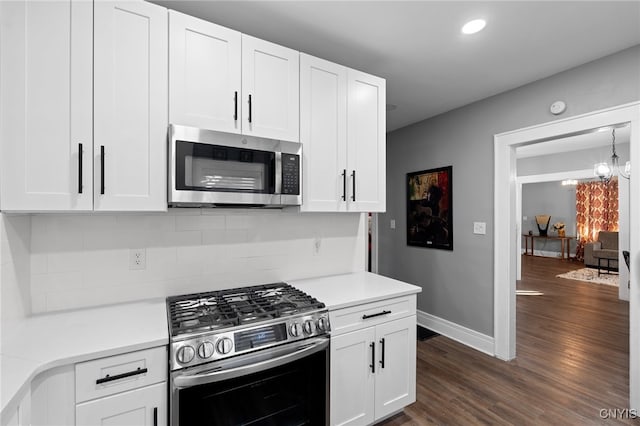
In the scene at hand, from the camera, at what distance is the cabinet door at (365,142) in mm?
2223

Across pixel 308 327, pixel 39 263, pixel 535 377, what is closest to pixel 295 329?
pixel 308 327

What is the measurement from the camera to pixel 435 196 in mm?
3709

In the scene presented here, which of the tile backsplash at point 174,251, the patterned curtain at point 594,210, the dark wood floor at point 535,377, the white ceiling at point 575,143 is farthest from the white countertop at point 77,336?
the patterned curtain at point 594,210

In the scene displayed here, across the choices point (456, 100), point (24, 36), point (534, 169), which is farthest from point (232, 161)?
point (534, 169)

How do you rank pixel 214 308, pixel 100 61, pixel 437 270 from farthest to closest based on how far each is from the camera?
pixel 437 270 → pixel 214 308 → pixel 100 61

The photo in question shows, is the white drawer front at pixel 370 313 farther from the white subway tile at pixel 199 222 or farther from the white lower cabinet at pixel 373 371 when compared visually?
the white subway tile at pixel 199 222

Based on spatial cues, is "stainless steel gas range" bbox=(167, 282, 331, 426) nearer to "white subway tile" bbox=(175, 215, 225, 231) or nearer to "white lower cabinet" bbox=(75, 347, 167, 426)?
"white lower cabinet" bbox=(75, 347, 167, 426)

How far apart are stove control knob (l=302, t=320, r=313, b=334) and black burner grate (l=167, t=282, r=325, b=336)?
66 mm

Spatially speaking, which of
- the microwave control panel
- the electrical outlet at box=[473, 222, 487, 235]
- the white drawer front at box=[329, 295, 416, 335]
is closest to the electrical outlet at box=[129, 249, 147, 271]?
the microwave control panel

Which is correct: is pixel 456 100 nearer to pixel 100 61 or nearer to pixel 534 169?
pixel 100 61

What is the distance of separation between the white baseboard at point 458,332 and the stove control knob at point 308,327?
2.37m

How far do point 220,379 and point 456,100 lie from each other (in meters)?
3.28

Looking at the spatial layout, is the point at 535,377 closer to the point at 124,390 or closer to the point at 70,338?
the point at 124,390

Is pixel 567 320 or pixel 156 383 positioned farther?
pixel 567 320
